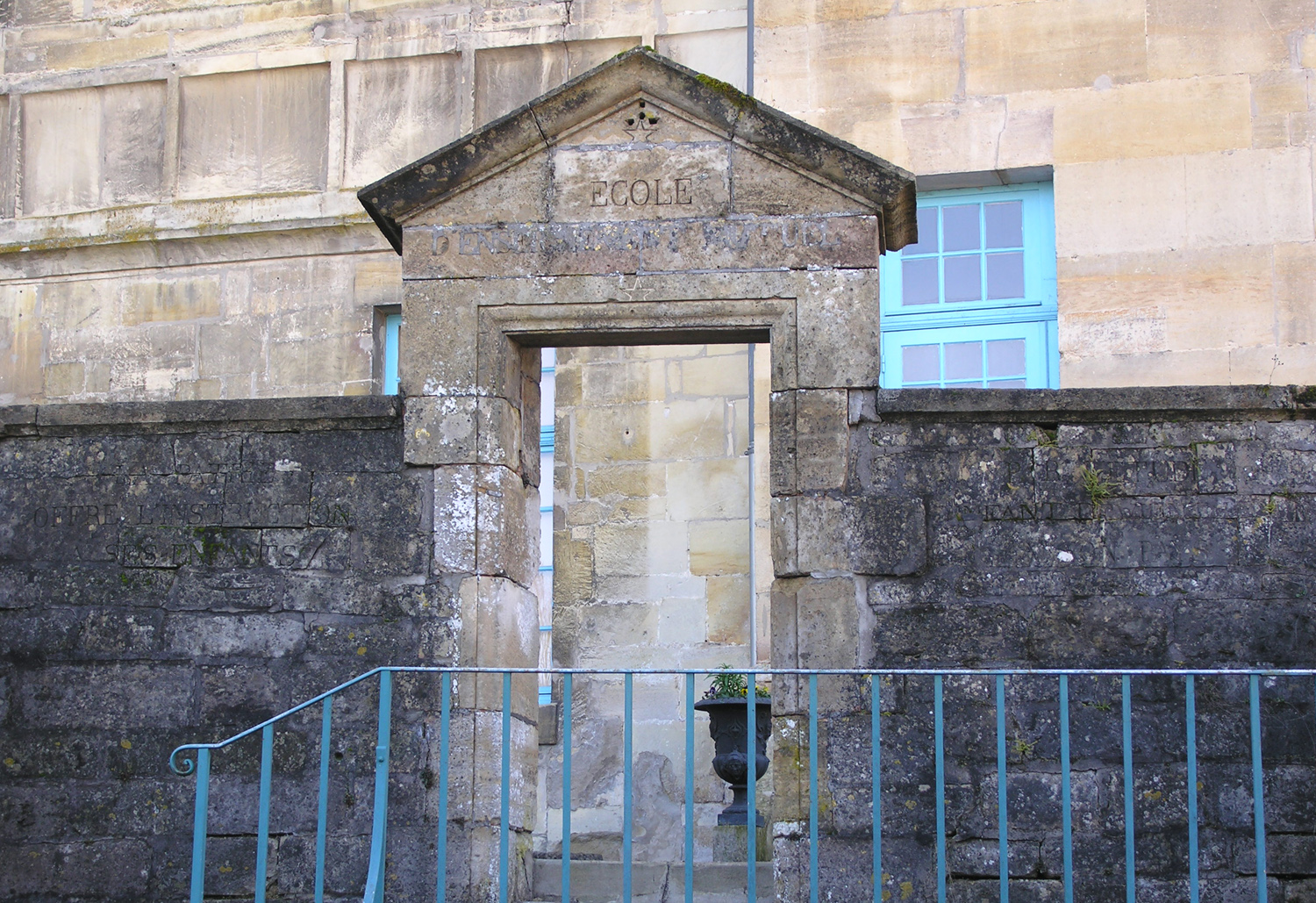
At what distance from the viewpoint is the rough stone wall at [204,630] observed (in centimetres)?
534

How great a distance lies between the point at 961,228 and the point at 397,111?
3208mm

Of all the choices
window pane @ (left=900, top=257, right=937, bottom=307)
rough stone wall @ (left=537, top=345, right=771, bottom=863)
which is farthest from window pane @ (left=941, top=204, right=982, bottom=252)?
rough stone wall @ (left=537, top=345, right=771, bottom=863)

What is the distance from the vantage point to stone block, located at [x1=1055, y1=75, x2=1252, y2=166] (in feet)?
26.6

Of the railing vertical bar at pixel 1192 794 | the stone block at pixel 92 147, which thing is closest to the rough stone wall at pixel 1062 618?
the railing vertical bar at pixel 1192 794

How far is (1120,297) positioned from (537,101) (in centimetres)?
366

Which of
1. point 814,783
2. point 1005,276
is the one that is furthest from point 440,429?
point 1005,276

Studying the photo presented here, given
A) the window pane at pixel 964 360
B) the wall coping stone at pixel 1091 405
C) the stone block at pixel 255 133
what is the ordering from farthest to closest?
the stone block at pixel 255 133
the window pane at pixel 964 360
the wall coping stone at pixel 1091 405

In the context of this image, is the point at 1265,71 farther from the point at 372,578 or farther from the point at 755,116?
the point at 372,578

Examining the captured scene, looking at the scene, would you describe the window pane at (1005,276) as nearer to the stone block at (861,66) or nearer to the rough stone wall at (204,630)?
the stone block at (861,66)

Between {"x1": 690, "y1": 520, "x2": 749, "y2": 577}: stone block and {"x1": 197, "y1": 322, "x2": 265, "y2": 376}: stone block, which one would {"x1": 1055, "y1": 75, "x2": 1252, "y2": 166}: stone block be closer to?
{"x1": 690, "y1": 520, "x2": 749, "y2": 577}: stone block

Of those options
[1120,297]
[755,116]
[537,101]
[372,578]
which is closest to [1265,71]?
[1120,297]

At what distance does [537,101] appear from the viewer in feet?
18.4

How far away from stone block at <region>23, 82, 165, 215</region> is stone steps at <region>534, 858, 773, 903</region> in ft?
17.4

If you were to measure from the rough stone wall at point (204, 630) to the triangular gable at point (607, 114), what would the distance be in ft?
2.54
